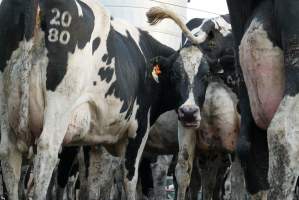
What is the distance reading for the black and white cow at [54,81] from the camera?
549cm

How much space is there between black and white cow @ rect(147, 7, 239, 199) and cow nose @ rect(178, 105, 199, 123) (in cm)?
9

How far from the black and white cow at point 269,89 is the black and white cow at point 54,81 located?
2.48 meters

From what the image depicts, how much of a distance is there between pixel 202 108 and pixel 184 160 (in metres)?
0.66

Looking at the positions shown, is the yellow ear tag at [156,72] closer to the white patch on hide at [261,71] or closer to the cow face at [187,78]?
the cow face at [187,78]

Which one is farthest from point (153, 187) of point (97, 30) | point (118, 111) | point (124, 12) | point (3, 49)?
point (124, 12)

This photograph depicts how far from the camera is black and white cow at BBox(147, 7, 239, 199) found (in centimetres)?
798

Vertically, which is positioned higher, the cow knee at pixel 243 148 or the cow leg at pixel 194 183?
the cow knee at pixel 243 148

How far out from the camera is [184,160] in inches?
315

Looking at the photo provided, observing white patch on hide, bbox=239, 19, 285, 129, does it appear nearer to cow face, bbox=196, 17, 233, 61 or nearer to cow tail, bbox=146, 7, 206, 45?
cow tail, bbox=146, 7, 206, 45

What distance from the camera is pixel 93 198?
7465 mm

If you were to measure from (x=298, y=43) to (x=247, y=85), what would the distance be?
52 cm

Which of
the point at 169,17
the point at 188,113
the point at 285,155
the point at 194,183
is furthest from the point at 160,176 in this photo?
the point at 285,155

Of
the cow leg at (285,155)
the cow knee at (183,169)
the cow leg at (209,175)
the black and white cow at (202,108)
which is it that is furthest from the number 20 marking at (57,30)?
the cow leg at (209,175)

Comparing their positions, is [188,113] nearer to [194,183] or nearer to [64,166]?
[64,166]
